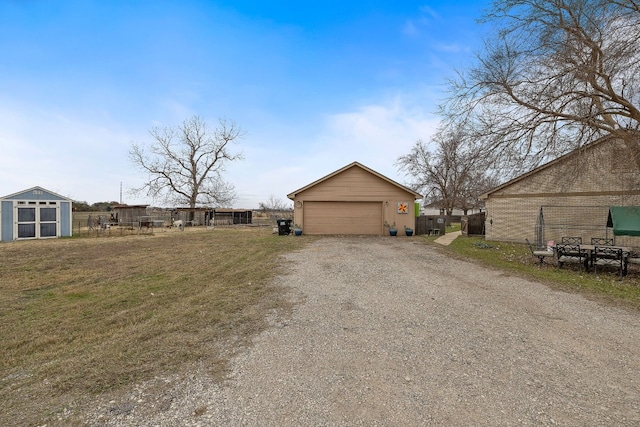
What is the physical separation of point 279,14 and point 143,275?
11.1 metres

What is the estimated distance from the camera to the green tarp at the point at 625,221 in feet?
30.7

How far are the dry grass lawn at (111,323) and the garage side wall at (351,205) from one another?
9.61 meters

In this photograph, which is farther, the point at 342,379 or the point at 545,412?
the point at 342,379

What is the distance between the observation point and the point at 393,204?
64.3 ft

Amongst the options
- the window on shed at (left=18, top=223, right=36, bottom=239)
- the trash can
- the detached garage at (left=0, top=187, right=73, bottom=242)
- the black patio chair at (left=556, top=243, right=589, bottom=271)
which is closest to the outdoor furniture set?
the black patio chair at (left=556, top=243, right=589, bottom=271)

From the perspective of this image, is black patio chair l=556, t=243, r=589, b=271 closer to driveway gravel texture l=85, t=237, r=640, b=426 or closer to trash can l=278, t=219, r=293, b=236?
driveway gravel texture l=85, t=237, r=640, b=426

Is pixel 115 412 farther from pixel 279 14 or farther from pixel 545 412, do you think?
pixel 279 14

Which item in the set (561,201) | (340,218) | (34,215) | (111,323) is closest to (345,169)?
(340,218)

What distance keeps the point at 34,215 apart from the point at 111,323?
66.5ft

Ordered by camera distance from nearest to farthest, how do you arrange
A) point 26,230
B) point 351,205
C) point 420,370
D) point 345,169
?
point 420,370, point 26,230, point 345,169, point 351,205

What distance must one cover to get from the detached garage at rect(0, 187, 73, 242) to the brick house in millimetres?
26552

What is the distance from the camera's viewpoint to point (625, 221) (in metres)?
9.73

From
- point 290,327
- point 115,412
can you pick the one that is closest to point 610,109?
point 290,327

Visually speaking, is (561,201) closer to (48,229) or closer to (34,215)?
(48,229)
